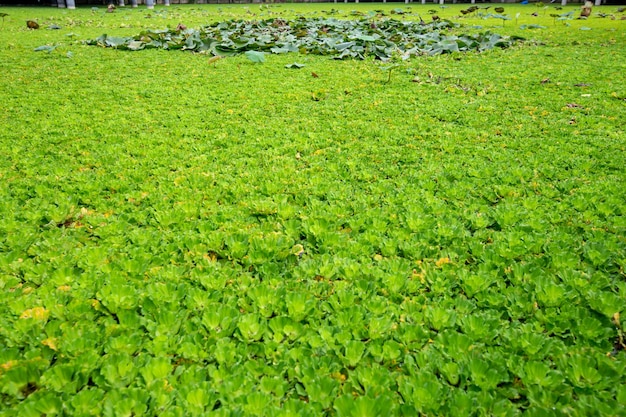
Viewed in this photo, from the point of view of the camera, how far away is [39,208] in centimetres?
276

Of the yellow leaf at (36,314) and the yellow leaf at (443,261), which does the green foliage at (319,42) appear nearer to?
the yellow leaf at (443,261)

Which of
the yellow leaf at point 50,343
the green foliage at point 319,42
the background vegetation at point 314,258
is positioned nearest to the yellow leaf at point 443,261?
the background vegetation at point 314,258

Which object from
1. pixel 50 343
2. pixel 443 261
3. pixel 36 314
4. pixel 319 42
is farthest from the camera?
pixel 319 42

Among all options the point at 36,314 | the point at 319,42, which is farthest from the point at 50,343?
the point at 319,42

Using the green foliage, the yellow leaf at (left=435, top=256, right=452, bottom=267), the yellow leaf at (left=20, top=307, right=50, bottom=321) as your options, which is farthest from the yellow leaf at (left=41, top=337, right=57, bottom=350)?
the green foliage

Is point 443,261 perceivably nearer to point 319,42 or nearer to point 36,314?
point 36,314

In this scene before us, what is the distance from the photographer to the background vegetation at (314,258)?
1503 mm

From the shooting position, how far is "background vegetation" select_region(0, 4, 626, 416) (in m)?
1.50

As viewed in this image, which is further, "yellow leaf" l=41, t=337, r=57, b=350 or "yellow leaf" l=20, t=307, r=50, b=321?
"yellow leaf" l=20, t=307, r=50, b=321

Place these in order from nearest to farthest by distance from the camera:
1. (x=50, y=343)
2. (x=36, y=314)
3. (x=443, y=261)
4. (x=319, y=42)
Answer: (x=50, y=343) → (x=36, y=314) → (x=443, y=261) → (x=319, y=42)

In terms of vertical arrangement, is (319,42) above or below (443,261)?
above

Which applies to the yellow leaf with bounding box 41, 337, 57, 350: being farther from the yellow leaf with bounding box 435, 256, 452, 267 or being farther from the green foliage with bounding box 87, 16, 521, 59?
the green foliage with bounding box 87, 16, 521, 59

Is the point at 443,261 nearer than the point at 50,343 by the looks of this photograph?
No

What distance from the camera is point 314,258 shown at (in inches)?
90.7
